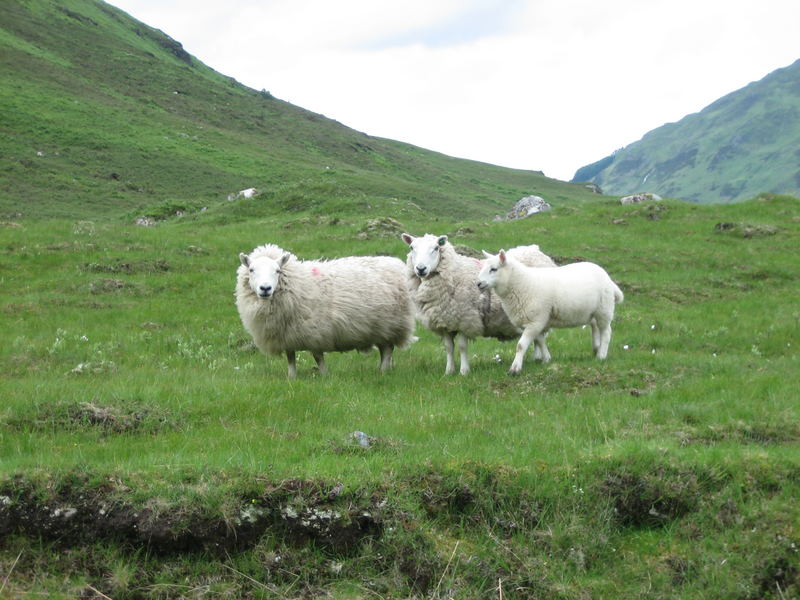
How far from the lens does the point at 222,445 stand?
7.40 metres

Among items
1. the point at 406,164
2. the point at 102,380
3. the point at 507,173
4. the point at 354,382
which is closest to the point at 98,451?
the point at 102,380

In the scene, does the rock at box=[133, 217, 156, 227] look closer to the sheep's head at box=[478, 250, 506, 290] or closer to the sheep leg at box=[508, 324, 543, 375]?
the sheep's head at box=[478, 250, 506, 290]

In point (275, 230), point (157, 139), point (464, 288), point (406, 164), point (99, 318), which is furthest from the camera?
point (406, 164)

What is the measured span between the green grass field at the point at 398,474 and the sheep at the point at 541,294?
766 mm

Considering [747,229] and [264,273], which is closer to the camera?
[264,273]

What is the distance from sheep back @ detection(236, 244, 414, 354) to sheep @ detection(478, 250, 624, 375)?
76.5 inches

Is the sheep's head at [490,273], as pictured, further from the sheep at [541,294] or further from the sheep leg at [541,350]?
the sheep leg at [541,350]

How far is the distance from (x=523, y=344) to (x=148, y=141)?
180 feet

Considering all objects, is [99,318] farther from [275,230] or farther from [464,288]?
[275,230]

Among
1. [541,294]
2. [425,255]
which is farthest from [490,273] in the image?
[425,255]

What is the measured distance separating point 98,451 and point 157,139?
58.0 m

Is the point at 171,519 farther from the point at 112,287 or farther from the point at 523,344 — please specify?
the point at 112,287

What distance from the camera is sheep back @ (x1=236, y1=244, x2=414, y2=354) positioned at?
37.8ft

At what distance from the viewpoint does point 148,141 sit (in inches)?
2306
